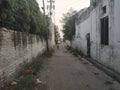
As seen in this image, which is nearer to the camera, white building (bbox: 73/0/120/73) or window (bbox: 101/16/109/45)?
white building (bbox: 73/0/120/73)

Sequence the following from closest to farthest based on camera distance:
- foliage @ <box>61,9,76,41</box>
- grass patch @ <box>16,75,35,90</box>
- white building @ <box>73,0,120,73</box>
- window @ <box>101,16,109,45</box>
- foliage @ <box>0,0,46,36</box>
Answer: grass patch @ <box>16,75,35,90</box>, foliage @ <box>0,0,46,36</box>, white building @ <box>73,0,120,73</box>, window @ <box>101,16,109,45</box>, foliage @ <box>61,9,76,41</box>

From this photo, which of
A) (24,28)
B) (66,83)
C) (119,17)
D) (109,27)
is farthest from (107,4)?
(66,83)

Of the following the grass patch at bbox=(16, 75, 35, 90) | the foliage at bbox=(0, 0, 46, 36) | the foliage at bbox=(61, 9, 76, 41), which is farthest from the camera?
the foliage at bbox=(61, 9, 76, 41)

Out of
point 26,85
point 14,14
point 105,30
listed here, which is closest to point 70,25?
point 105,30

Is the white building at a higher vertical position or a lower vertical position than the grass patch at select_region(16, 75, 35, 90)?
higher

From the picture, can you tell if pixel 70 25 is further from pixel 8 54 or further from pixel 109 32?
pixel 8 54

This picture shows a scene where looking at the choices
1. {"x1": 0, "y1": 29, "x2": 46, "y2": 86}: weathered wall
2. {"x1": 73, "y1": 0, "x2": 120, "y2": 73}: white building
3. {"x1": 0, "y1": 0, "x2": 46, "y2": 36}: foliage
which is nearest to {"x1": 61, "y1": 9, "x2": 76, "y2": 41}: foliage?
{"x1": 73, "y1": 0, "x2": 120, "y2": 73}: white building

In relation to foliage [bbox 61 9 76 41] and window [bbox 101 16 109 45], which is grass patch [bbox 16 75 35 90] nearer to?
window [bbox 101 16 109 45]

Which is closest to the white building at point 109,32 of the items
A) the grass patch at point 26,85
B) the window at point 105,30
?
the window at point 105,30

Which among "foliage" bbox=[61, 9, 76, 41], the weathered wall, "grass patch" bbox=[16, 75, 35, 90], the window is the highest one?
"foliage" bbox=[61, 9, 76, 41]

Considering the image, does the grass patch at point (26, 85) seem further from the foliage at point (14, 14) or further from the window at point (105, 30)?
the window at point (105, 30)

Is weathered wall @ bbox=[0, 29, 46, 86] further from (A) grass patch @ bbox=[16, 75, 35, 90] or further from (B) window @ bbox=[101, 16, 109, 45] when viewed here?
(B) window @ bbox=[101, 16, 109, 45]

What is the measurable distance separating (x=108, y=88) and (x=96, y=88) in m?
0.43

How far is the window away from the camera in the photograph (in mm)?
10993
